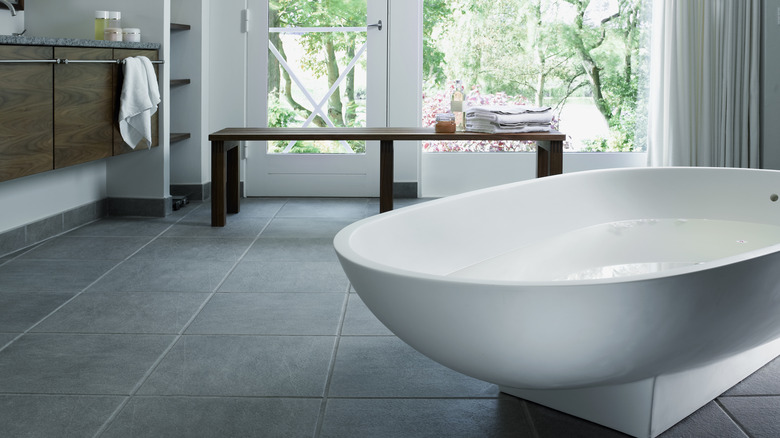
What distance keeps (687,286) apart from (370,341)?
1125 mm

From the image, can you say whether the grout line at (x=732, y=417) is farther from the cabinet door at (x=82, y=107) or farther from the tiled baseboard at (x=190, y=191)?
the tiled baseboard at (x=190, y=191)

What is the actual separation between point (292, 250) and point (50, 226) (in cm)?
111

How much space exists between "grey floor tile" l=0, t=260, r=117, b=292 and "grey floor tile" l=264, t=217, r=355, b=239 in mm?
900

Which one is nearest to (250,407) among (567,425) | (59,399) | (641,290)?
(59,399)

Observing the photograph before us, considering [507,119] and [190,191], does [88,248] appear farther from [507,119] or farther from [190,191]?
[507,119]

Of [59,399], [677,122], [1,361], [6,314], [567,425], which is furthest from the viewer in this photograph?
[677,122]

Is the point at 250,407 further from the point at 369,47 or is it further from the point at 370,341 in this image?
the point at 369,47

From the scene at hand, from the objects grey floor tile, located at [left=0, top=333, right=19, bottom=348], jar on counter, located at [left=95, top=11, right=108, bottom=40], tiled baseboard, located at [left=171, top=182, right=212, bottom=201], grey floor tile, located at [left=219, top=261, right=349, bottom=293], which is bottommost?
grey floor tile, located at [left=0, top=333, right=19, bottom=348]

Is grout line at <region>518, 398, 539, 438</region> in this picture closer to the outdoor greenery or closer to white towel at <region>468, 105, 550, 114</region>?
white towel at <region>468, 105, 550, 114</region>

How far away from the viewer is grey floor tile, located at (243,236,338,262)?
11.7 ft

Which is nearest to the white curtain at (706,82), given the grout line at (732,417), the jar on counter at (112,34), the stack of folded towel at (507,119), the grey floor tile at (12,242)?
the stack of folded towel at (507,119)

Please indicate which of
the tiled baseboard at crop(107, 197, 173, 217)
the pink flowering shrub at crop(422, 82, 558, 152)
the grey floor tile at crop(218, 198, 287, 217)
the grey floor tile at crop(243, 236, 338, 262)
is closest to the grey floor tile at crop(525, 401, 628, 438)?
the grey floor tile at crop(243, 236, 338, 262)

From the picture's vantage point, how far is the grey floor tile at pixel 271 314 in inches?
102

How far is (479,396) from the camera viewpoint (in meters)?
2.07
